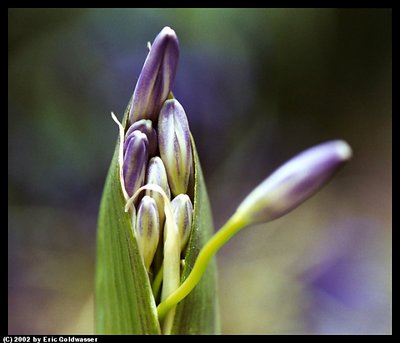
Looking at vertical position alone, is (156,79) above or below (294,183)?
above

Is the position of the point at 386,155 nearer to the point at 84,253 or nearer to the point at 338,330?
the point at 338,330

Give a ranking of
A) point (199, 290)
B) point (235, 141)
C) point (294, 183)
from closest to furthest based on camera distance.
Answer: point (294, 183) → point (199, 290) → point (235, 141)

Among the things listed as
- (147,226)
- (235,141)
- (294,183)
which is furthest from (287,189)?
(235,141)

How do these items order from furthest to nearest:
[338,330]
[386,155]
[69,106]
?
1. [386,155]
2. [69,106]
3. [338,330]

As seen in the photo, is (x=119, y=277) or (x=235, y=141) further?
(x=235, y=141)

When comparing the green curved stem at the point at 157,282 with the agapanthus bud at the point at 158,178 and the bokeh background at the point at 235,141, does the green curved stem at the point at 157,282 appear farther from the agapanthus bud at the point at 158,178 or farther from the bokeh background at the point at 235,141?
the bokeh background at the point at 235,141

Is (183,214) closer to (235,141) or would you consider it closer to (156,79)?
(156,79)
